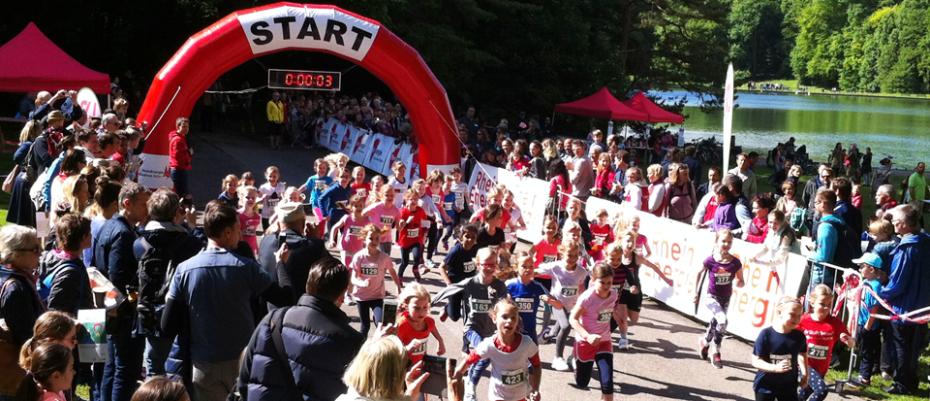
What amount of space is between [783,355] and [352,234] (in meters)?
5.30

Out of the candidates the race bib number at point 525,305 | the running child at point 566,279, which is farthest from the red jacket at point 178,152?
the race bib number at point 525,305

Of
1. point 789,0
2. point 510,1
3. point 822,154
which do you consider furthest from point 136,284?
point 789,0

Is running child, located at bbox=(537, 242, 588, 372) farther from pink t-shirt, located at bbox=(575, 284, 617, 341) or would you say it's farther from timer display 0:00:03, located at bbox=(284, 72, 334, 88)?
timer display 0:00:03, located at bbox=(284, 72, 334, 88)

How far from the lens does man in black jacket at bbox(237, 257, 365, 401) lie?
479 centimetres

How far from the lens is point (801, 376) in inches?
291

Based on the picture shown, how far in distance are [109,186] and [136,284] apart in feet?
2.87

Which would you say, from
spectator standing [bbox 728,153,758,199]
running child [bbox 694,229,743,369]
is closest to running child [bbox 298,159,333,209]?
running child [bbox 694,229,743,369]

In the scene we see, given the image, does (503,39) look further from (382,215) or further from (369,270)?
(369,270)

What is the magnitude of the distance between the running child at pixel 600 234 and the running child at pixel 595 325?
11.0 feet

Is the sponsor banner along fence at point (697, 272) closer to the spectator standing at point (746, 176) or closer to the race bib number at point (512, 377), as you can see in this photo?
the spectator standing at point (746, 176)

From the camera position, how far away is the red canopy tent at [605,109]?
1084 inches

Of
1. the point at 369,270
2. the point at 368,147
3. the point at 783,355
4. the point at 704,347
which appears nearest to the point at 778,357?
the point at 783,355

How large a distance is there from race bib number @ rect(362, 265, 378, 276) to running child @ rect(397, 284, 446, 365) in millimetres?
2045

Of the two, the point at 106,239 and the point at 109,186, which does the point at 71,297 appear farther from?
the point at 109,186
